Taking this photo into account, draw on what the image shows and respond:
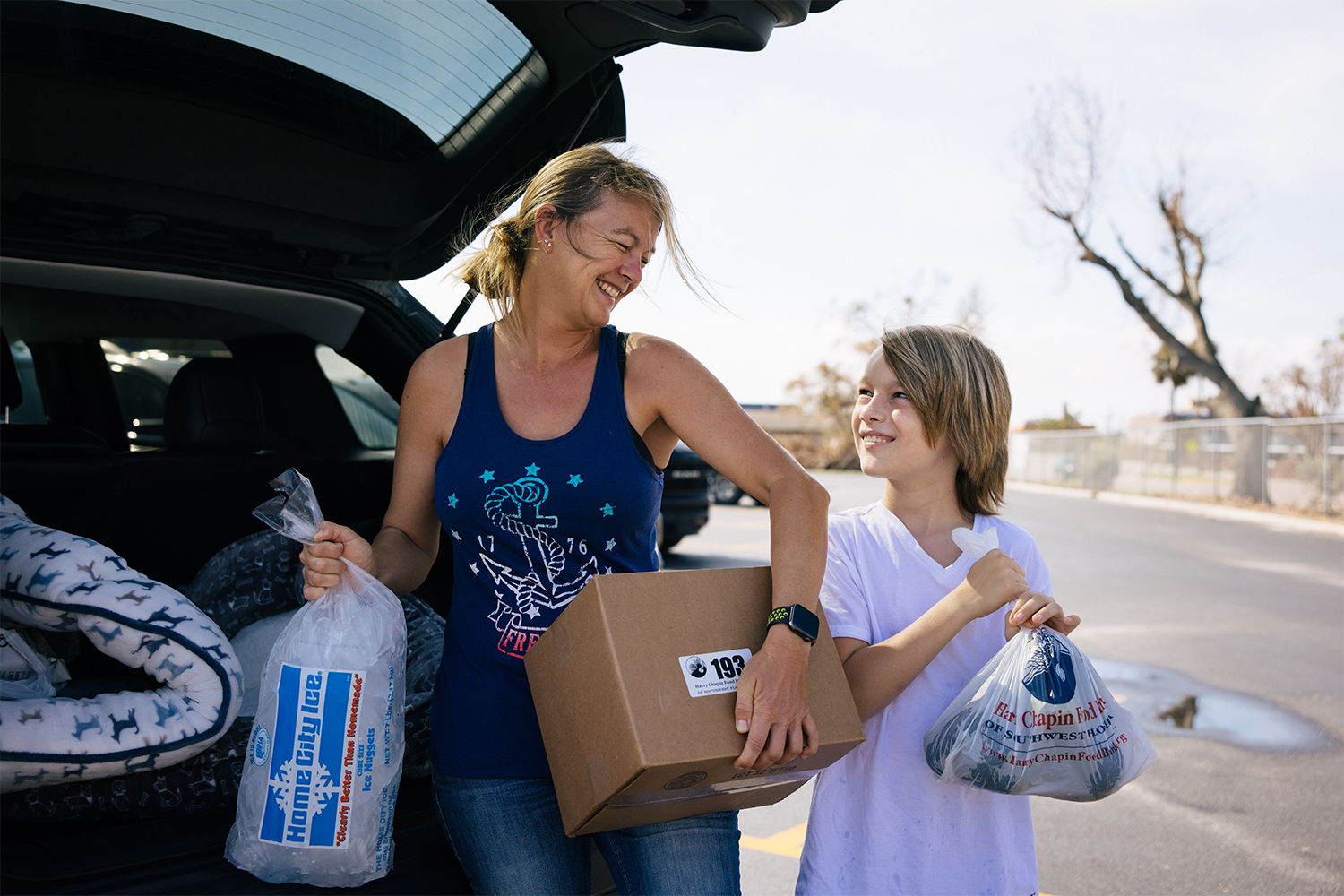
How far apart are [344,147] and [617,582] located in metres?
1.26

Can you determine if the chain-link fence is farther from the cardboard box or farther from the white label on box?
the white label on box

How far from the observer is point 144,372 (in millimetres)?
2803

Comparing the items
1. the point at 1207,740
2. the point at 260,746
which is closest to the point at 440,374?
the point at 260,746

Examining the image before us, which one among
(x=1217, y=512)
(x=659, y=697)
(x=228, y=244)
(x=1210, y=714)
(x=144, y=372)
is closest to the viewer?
(x=659, y=697)

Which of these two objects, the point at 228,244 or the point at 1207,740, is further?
the point at 1207,740

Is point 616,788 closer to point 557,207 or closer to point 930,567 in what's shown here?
point 930,567

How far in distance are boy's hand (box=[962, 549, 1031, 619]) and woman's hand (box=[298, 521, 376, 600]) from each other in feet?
3.46

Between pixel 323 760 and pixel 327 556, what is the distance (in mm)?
329

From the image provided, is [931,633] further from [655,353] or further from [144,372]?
[144,372]

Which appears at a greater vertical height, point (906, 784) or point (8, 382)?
point (8, 382)

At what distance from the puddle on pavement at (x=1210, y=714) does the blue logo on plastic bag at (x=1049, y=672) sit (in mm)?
3146

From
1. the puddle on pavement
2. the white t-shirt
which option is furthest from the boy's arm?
the puddle on pavement

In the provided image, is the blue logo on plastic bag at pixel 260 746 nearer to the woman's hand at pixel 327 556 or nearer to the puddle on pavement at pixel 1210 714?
the woman's hand at pixel 327 556

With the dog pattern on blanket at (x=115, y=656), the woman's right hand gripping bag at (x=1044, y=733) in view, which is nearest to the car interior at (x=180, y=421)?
the dog pattern on blanket at (x=115, y=656)
